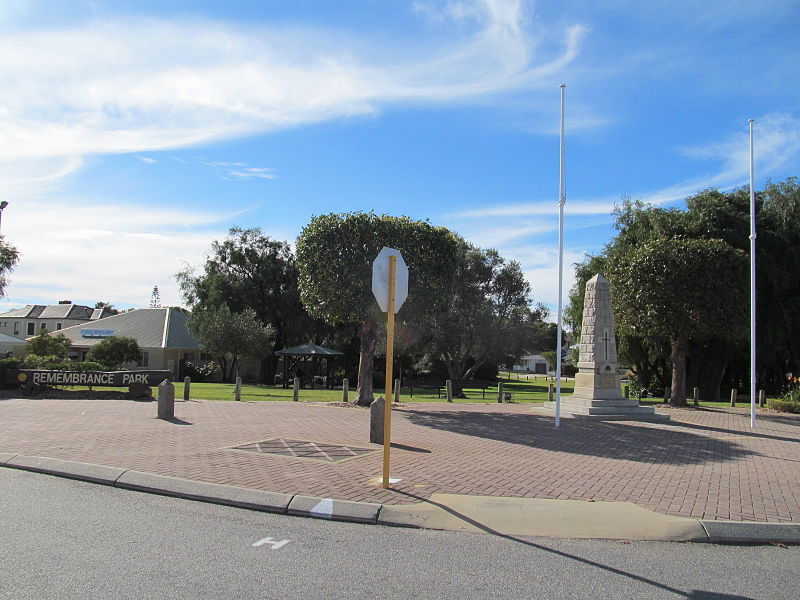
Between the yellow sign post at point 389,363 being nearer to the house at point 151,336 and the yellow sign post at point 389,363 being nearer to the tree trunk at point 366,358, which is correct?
the tree trunk at point 366,358

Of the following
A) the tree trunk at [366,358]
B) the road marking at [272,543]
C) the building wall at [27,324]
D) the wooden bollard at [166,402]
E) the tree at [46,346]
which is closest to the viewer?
the road marking at [272,543]

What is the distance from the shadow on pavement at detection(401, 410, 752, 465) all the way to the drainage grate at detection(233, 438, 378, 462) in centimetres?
340

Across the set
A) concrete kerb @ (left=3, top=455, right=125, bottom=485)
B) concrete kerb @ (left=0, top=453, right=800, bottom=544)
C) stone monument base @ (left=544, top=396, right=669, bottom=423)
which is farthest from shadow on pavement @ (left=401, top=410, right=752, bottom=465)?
concrete kerb @ (left=3, top=455, right=125, bottom=485)

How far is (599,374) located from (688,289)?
213 inches

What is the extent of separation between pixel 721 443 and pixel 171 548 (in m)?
11.5

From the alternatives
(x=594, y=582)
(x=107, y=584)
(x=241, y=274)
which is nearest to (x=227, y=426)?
(x=107, y=584)

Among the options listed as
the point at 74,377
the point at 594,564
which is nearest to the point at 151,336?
the point at 74,377

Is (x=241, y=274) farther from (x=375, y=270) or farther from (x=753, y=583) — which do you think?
(x=753, y=583)

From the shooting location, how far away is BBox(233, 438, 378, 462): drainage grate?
9562 mm

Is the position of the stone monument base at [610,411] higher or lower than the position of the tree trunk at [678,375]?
lower

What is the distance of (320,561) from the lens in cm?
507

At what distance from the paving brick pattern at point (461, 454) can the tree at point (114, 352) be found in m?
25.1

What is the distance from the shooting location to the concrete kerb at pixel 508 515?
6.10m

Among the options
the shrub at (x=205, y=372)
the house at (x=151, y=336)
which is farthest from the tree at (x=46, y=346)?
the shrub at (x=205, y=372)
